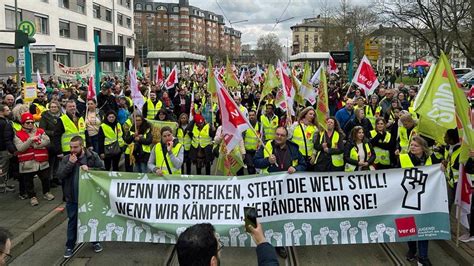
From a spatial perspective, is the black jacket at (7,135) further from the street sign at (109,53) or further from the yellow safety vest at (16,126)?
the street sign at (109,53)

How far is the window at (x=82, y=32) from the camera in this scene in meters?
44.0

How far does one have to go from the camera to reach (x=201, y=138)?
9539 millimetres

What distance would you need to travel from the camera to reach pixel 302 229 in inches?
235

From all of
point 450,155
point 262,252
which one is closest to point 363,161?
point 450,155

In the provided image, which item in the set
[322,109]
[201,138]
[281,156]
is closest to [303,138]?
[322,109]

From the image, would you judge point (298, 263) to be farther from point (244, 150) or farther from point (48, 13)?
point (48, 13)

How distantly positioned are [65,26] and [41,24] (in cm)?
422

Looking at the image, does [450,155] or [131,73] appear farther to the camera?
[131,73]

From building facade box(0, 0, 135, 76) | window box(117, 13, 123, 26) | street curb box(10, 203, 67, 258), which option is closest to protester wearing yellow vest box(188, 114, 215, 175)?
street curb box(10, 203, 67, 258)

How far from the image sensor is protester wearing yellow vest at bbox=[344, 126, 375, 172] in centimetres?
729

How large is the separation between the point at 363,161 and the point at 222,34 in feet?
535

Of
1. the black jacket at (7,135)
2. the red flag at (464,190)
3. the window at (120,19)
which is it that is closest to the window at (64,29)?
the window at (120,19)

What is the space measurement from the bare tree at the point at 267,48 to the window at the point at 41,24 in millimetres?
46449

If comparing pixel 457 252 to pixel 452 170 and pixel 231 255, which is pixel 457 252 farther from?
pixel 231 255
